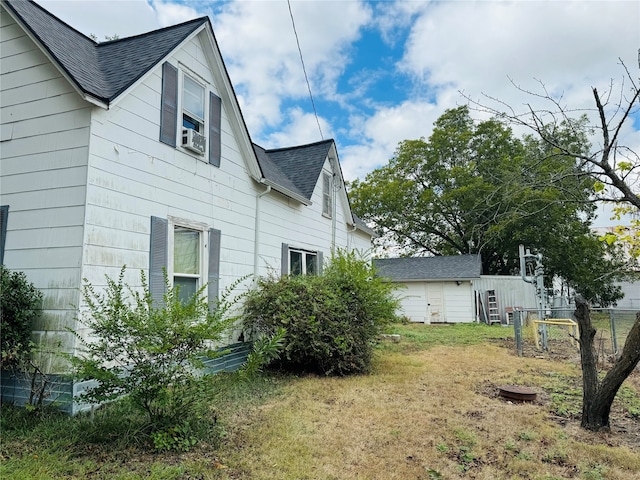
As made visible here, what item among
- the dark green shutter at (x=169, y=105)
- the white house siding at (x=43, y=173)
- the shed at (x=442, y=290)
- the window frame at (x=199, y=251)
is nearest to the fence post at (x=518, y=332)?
the window frame at (x=199, y=251)

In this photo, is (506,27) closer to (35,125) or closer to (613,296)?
(35,125)

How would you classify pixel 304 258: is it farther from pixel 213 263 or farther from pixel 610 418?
pixel 610 418

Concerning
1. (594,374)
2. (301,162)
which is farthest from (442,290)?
(594,374)

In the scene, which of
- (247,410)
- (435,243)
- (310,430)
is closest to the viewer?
(310,430)

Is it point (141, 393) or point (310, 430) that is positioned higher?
point (141, 393)

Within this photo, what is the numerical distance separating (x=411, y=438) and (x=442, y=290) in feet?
55.6

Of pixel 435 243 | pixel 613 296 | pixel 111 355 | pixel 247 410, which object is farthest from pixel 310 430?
pixel 613 296

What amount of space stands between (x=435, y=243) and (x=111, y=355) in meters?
27.0

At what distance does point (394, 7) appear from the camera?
8.68 metres

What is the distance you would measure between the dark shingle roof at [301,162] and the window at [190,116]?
3252 millimetres

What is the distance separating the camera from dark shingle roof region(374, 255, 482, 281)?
19.8 m

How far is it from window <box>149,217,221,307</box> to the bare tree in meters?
4.62

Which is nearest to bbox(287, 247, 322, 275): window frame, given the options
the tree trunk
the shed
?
the tree trunk

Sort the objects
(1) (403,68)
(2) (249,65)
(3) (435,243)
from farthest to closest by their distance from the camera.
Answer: (3) (435,243) < (1) (403,68) < (2) (249,65)
